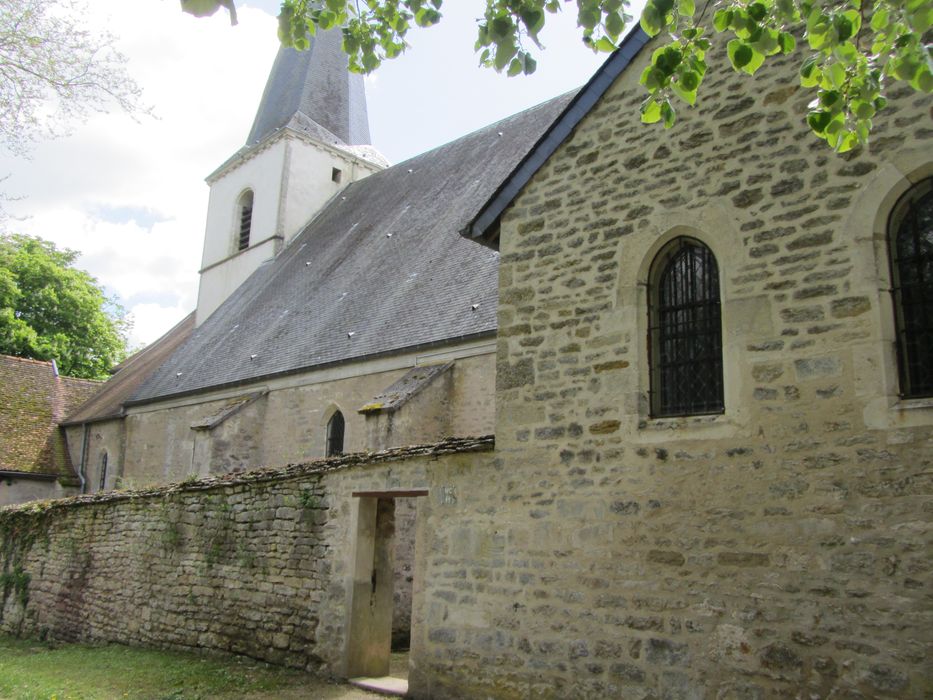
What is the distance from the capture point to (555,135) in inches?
283

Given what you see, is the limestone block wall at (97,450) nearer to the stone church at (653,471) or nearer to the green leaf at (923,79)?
the stone church at (653,471)

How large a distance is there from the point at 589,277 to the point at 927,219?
2.43 metres

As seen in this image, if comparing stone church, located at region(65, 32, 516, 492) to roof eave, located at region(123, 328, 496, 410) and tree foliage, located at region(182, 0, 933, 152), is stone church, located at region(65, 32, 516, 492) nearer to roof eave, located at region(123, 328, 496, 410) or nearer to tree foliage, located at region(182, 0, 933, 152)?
roof eave, located at region(123, 328, 496, 410)

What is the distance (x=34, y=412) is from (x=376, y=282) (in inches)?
530

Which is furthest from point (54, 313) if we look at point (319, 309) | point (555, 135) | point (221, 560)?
point (555, 135)

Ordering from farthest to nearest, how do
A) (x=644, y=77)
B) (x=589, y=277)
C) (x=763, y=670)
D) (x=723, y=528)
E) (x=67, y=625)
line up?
1. (x=67, y=625)
2. (x=589, y=277)
3. (x=723, y=528)
4. (x=763, y=670)
5. (x=644, y=77)

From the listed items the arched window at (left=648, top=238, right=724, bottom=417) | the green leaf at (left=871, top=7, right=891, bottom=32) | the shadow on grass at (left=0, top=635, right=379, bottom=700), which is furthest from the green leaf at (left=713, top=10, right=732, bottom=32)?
the shadow on grass at (left=0, top=635, right=379, bottom=700)

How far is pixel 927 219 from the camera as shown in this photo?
5.34m

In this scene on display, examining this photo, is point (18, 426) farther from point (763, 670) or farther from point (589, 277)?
point (763, 670)

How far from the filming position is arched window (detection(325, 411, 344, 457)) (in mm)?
14984

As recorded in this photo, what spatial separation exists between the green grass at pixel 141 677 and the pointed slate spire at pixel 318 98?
17912 mm

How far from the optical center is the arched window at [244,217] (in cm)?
2511

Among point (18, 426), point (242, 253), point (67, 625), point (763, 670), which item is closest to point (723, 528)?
point (763, 670)

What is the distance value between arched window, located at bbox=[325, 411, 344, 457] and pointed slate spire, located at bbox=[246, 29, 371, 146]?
12179mm
